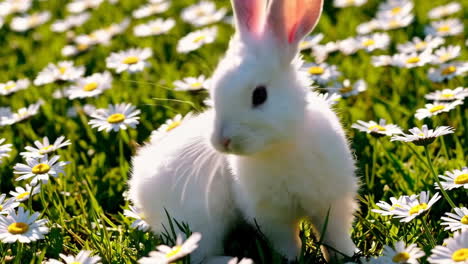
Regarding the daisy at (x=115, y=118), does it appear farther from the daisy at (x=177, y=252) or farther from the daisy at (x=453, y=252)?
the daisy at (x=453, y=252)

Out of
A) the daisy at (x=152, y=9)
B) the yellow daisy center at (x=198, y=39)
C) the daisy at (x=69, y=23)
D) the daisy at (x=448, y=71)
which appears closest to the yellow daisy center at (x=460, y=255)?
the daisy at (x=448, y=71)

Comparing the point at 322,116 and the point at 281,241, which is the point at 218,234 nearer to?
the point at 281,241

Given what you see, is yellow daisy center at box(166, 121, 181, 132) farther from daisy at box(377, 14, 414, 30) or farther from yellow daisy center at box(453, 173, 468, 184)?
daisy at box(377, 14, 414, 30)

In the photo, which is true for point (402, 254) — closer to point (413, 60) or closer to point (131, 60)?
point (413, 60)

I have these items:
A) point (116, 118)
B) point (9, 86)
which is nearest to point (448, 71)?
point (116, 118)

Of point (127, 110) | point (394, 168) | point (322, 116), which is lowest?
point (394, 168)

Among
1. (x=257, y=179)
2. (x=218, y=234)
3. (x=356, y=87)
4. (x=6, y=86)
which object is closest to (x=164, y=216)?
(x=218, y=234)
